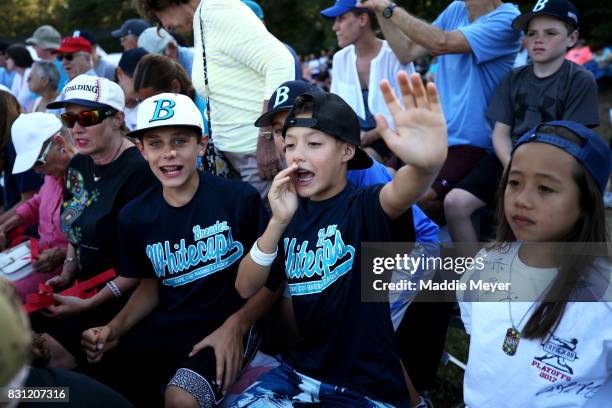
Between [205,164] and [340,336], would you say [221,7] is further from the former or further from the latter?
[340,336]

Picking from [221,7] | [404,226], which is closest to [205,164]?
[221,7]

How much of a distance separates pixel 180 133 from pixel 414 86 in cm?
143

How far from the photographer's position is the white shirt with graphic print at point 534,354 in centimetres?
192

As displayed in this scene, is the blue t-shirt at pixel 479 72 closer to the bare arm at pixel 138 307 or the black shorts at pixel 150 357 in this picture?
the black shorts at pixel 150 357

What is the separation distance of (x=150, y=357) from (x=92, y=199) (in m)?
1.05

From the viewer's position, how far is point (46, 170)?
3881 mm

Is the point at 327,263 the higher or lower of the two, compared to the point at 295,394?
higher

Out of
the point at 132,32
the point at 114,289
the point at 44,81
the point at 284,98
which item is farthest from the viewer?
the point at 132,32

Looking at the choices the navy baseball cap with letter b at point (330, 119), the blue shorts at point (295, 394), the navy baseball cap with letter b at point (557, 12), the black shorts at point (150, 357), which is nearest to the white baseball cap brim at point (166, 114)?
the navy baseball cap with letter b at point (330, 119)

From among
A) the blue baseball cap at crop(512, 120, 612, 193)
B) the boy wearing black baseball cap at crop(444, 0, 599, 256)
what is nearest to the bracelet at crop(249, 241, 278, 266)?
the blue baseball cap at crop(512, 120, 612, 193)

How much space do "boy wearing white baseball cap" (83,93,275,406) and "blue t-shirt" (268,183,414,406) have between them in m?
0.43

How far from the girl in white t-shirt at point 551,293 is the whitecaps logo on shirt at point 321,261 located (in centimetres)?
55

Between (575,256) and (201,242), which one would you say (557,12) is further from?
(201,242)

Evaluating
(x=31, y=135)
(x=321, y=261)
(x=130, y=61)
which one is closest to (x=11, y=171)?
(x=31, y=135)
